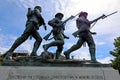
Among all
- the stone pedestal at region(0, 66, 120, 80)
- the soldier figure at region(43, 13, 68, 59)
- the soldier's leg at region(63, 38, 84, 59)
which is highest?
the soldier figure at region(43, 13, 68, 59)

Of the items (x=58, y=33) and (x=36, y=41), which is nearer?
(x=58, y=33)

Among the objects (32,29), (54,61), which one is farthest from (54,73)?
(32,29)

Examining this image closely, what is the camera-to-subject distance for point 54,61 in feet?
38.6

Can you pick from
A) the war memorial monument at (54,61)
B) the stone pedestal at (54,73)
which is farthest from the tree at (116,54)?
the stone pedestal at (54,73)

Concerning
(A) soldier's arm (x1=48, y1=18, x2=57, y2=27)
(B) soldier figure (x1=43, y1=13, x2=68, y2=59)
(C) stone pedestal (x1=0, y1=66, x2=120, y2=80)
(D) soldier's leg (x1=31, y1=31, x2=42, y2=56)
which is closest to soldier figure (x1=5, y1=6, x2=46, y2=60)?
(D) soldier's leg (x1=31, y1=31, x2=42, y2=56)

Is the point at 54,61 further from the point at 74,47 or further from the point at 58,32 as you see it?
the point at 58,32

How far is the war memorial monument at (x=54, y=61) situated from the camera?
36.6 ft

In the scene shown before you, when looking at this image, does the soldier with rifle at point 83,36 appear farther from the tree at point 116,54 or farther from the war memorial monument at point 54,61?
the tree at point 116,54

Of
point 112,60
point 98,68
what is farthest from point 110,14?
point 112,60

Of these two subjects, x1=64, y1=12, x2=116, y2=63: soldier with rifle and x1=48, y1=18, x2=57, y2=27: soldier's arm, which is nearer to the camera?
x1=64, y1=12, x2=116, y2=63: soldier with rifle

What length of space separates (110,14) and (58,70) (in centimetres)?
367

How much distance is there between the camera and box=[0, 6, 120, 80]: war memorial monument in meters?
11.1

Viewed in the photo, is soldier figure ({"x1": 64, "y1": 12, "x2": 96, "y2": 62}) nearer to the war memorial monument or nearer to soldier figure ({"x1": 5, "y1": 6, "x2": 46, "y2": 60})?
the war memorial monument

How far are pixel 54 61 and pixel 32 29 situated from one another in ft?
5.78
